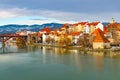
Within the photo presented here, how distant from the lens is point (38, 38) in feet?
153

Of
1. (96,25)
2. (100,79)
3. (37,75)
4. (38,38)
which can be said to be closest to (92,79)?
(100,79)

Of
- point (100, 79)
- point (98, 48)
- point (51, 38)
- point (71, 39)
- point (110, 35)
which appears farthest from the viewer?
point (51, 38)

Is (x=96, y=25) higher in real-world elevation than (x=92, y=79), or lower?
higher

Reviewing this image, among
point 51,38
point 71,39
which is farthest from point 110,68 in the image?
point 51,38

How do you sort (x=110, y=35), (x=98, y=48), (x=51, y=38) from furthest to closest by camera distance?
(x=51, y=38)
(x=110, y=35)
(x=98, y=48)

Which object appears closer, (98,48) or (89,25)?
(98,48)

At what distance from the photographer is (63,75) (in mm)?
12641

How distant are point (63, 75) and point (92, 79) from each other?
54.3 inches

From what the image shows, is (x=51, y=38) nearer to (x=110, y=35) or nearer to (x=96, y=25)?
(x=96, y=25)

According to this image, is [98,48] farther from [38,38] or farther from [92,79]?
[38,38]

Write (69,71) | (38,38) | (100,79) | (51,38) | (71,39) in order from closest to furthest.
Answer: (100,79) < (69,71) < (71,39) < (51,38) < (38,38)

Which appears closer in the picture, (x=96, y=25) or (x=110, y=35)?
(x=110, y=35)

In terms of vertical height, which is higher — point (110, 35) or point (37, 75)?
point (110, 35)

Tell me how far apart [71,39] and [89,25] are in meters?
4.44
